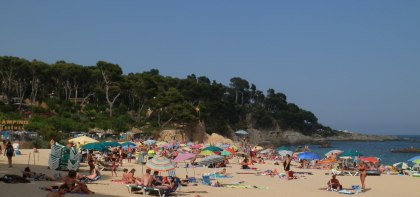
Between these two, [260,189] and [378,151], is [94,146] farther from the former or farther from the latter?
[378,151]

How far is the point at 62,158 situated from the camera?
58.8ft

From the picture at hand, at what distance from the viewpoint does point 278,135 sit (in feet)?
308

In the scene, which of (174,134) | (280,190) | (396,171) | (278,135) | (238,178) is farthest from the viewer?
(278,135)

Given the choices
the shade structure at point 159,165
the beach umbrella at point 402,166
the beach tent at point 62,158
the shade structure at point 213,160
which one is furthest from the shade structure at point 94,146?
the beach umbrella at point 402,166

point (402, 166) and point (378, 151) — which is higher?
point (402, 166)

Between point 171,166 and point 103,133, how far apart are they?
100 feet

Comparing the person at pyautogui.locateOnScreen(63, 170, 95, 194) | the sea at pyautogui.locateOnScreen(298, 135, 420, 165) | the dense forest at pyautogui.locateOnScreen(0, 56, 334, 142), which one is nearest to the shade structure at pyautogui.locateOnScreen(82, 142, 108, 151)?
the person at pyautogui.locateOnScreen(63, 170, 95, 194)

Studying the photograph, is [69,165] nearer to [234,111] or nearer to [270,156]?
[270,156]

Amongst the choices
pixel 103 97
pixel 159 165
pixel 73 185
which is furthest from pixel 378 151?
pixel 73 185

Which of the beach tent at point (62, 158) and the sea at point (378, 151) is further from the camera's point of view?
the sea at point (378, 151)

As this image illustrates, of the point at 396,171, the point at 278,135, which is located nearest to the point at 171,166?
the point at 396,171

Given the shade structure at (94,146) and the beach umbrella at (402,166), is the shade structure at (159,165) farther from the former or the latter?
the beach umbrella at (402,166)

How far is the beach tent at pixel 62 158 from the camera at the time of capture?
58.3 ft

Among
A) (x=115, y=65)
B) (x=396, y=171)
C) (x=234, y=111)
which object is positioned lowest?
(x=396, y=171)
